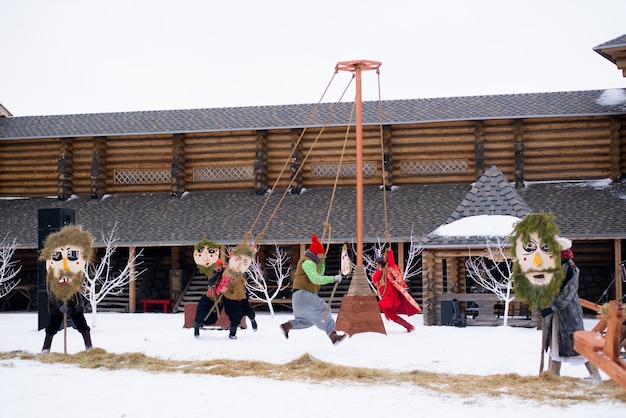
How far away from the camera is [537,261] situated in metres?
8.68

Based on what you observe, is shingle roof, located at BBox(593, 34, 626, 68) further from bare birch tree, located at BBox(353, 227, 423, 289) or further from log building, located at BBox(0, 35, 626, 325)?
bare birch tree, located at BBox(353, 227, 423, 289)

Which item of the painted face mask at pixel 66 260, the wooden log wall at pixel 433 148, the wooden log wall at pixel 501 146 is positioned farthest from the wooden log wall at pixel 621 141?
the painted face mask at pixel 66 260

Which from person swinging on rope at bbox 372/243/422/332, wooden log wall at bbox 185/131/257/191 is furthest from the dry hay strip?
wooden log wall at bbox 185/131/257/191

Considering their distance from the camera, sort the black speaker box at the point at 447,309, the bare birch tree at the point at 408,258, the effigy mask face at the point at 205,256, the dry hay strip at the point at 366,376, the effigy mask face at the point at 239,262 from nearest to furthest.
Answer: the dry hay strip at the point at 366,376 < the effigy mask face at the point at 239,262 < the effigy mask face at the point at 205,256 < the black speaker box at the point at 447,309 < the bare birch tree at the point at 408,258

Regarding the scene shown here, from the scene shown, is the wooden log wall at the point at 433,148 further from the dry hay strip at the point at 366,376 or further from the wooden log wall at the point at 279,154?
the dry hay strip at the point at 366,376

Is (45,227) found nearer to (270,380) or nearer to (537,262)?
(270,380)

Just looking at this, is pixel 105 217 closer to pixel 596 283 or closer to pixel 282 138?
pixel 282 138

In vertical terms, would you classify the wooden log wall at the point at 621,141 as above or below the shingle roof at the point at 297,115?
below

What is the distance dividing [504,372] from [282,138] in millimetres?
15017

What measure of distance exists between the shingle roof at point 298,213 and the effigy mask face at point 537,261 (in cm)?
947

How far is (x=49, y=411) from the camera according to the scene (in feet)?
23.2

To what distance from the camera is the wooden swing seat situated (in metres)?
6.19

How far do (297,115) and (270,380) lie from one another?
15.6 m

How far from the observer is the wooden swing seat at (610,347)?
20.3ft
